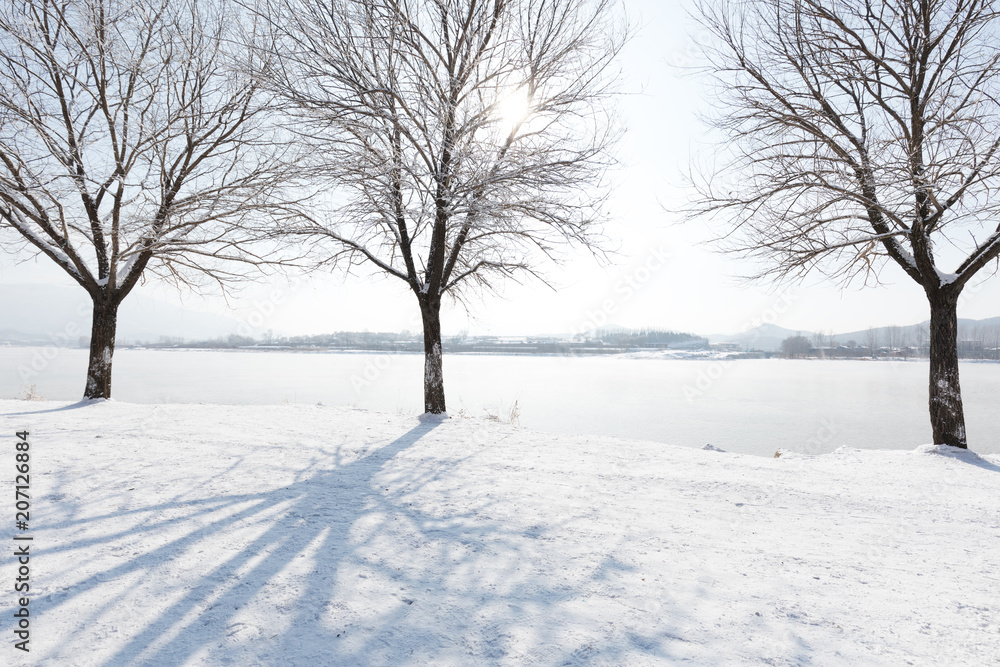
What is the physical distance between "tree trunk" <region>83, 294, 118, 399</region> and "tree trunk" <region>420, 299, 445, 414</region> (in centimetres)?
720

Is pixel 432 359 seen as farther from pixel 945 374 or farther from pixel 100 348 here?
pixel 945 374

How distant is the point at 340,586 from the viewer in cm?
291

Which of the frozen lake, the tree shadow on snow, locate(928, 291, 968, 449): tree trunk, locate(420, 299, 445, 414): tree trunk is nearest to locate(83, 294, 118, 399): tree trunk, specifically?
the frozen lake

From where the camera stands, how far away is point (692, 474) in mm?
5723

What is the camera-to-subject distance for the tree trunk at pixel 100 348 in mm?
10523

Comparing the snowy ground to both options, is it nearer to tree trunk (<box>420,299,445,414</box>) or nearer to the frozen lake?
tree trunk (<box>420,299,445,414</box>)

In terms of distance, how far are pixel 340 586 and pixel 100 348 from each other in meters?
11.1

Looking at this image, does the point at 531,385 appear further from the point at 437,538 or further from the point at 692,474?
the point at 437,538

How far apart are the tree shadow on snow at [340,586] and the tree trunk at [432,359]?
5.29 meters

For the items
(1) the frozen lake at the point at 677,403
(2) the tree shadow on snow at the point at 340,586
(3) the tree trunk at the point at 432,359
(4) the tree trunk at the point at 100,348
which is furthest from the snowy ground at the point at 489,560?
(1) the frozen lake at the point at 677,403

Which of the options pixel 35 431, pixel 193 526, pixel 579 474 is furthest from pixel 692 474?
pixel 35 431

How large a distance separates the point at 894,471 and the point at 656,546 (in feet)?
16.5

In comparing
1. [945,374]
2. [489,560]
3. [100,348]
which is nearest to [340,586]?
[489,560]

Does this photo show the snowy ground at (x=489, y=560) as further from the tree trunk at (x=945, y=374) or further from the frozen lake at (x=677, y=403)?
the frozen lake at (x=677, y=403)
